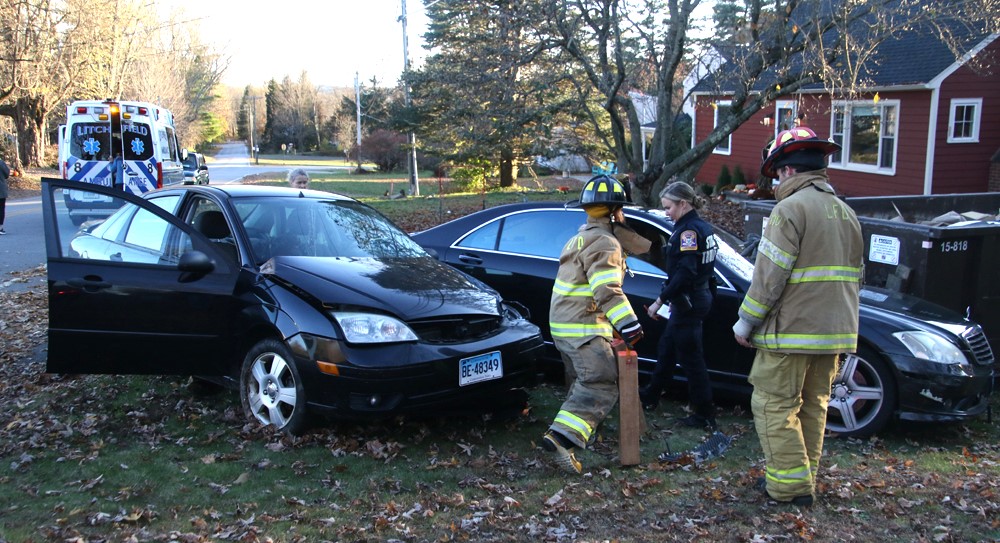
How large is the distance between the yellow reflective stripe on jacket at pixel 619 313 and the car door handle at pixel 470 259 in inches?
100

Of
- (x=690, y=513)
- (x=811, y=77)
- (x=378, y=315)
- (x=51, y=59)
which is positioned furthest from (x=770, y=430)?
(x=51, y=59)

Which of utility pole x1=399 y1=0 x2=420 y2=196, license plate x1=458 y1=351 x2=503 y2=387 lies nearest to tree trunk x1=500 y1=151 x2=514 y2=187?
utility pole x1=399 y1=0 x2=420 y2=196

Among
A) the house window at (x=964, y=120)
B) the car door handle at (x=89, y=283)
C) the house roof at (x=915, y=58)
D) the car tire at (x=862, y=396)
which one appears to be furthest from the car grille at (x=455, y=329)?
the house window at (x=964, y=120)

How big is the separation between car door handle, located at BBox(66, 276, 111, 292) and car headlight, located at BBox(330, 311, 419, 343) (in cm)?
171

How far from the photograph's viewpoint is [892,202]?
848cm

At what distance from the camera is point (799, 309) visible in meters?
3.91

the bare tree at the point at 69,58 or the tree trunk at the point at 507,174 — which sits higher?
the bare tree at the point at 69,58

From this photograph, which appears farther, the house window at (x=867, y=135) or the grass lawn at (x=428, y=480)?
the house window at (x=867, y=135)

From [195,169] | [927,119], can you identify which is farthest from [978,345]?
[195,169]

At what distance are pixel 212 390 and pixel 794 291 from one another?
429cm

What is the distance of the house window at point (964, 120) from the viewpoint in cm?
1739

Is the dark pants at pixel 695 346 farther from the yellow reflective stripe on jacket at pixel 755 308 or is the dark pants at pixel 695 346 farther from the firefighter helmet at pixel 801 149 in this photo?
the firefighter helmet at pixel 801 149

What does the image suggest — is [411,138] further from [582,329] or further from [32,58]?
[582,329]

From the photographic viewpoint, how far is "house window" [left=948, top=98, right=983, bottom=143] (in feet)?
57.1
